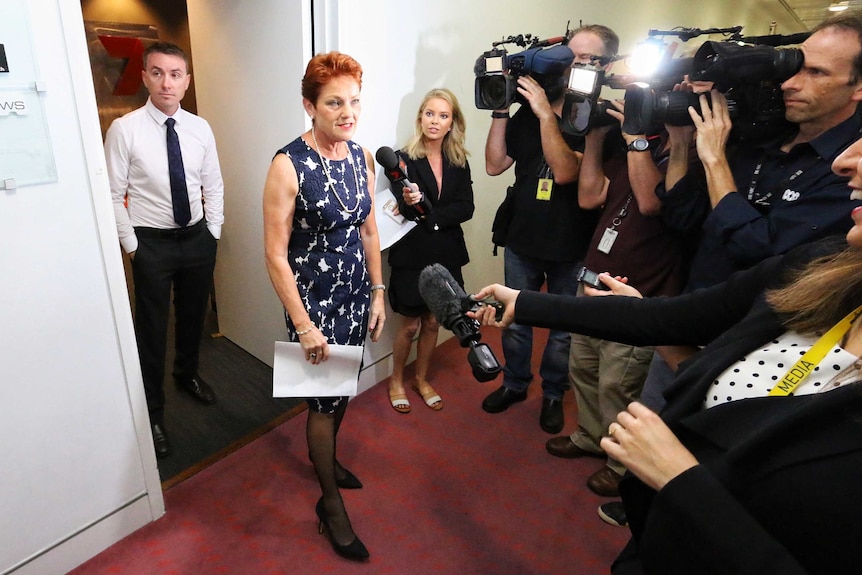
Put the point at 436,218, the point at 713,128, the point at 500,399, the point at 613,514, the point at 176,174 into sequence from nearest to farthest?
the point at 713,128 → the point at 613,514 → the point at 176,174 → the point at 436,218 → the point at 500,399

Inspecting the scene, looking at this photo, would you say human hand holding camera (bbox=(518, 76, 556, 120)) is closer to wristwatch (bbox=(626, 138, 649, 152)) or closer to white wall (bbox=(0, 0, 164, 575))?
wristwatch (bbox=(626, 138, 649, 152))

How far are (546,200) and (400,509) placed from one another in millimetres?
1337

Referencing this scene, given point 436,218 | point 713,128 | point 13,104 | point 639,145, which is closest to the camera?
point 13,104

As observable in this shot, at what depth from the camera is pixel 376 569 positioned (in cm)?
176

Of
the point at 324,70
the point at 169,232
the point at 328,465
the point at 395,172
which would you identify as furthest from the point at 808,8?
the point at 328,465

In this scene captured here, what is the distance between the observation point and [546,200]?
224 centimetres

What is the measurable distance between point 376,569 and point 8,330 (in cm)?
127

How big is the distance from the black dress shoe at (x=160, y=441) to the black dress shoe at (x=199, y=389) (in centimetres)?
30

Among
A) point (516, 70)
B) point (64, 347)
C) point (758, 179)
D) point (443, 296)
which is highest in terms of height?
point (516, 70)

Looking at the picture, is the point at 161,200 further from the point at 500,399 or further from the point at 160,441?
the point at 500,399

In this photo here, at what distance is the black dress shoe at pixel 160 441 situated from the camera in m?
2.18

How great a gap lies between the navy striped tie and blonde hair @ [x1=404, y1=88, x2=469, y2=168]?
917 millimetres

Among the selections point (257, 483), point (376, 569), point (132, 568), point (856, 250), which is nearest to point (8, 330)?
point (132, 568)

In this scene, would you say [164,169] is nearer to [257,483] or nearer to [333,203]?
[333,203]
